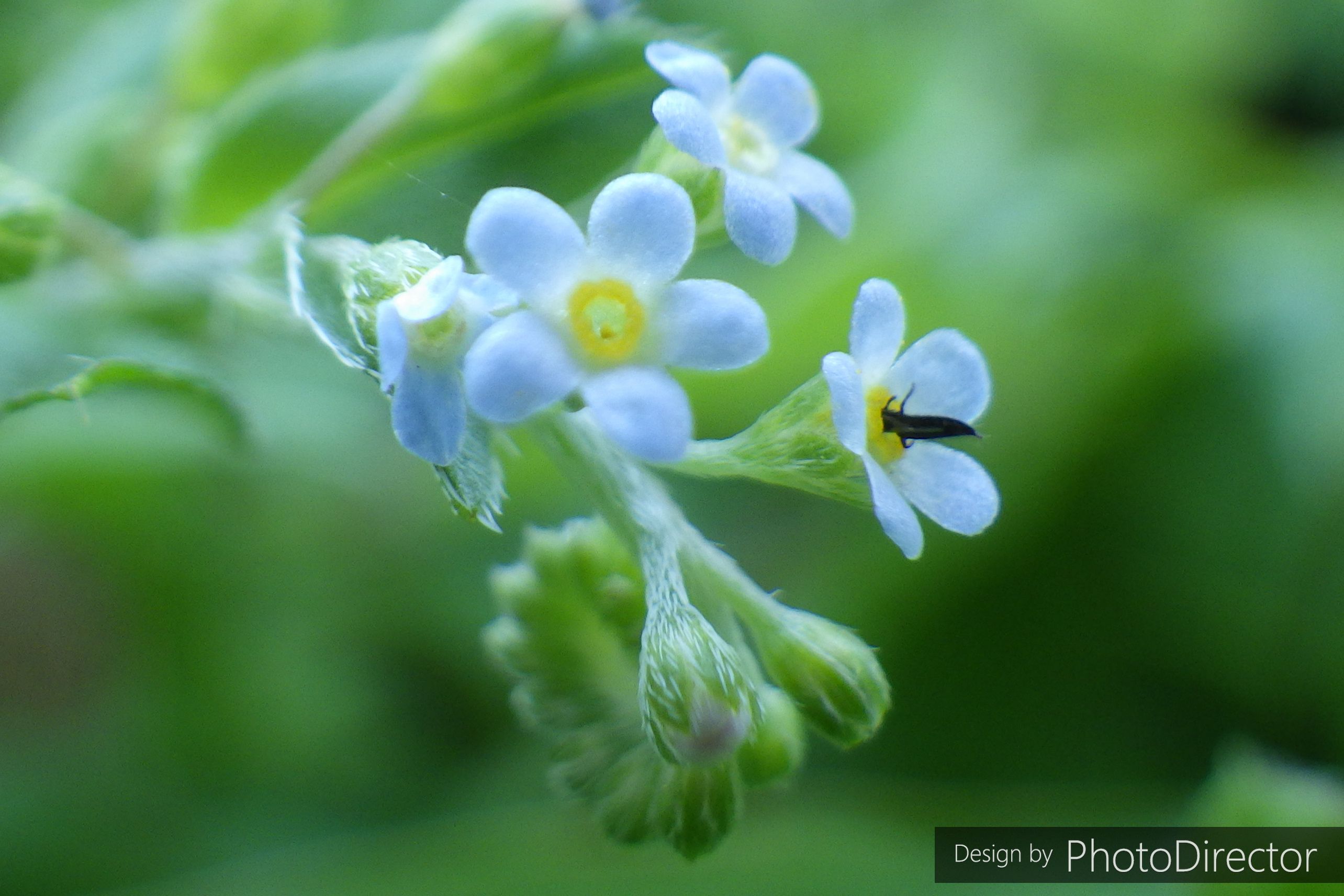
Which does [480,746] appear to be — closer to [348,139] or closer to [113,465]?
[113,465]

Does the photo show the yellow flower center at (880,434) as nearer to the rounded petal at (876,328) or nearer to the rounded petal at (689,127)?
the rounded petal at (876,328)

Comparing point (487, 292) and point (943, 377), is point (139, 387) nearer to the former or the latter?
point (487, 292)

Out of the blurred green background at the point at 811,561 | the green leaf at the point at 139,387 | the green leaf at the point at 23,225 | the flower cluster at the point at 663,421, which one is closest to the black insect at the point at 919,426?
the flower cluster at the point at 663,421

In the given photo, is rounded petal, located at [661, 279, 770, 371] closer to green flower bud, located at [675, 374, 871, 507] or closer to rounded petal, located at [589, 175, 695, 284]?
rounded petal, located at [589, 175, 695, 284]

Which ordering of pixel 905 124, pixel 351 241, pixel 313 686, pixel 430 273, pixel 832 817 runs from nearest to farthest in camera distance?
1. pixel 430 273
2. pixel 351 241
3. pixel 832 817
4. pixel 313 686
5. pixel 905 124

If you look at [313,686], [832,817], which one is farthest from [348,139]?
[832,817]
